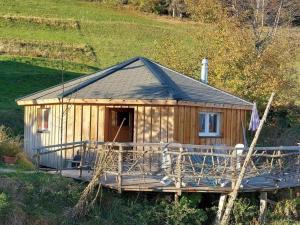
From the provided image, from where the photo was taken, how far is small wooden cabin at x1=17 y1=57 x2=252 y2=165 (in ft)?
69.2

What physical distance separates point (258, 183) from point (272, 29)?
54.7ft

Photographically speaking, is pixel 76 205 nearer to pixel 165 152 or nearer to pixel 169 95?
pixel 165 152

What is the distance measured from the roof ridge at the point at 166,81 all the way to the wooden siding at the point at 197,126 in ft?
1.41

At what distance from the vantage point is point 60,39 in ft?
161

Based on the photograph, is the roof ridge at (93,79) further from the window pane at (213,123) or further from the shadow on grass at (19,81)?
the shadow on grass at (19,81)

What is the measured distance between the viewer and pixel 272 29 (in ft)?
112

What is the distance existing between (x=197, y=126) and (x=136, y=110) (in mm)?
1977

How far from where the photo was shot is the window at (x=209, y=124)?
22.4 m

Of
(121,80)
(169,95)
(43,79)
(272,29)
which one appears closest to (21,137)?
(121,80)

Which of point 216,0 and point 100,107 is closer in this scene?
point 100,107

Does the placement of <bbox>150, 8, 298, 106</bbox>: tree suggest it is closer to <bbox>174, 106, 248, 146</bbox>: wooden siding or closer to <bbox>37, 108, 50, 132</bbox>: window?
<bbox>174, 106, 248, 146</bbox>: wooden siding

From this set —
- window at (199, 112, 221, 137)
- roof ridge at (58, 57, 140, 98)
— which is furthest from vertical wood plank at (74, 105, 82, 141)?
window at (199, 112, 221, 137)

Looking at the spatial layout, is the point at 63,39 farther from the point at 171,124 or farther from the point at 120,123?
the point at 171,124

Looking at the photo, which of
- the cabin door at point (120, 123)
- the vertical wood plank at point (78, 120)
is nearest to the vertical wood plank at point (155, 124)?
the cabin door at point (120, 123)
